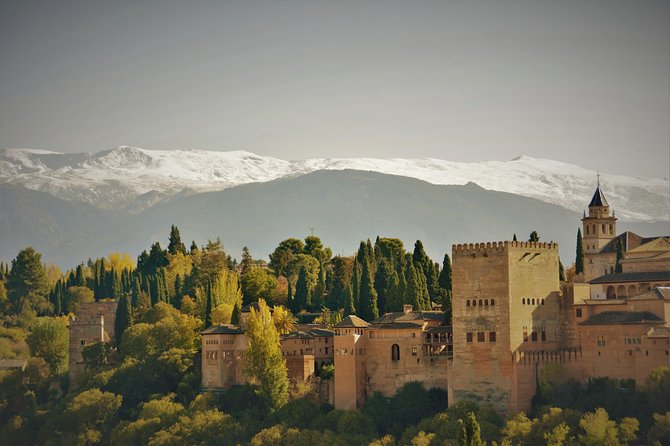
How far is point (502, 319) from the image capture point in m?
68.9

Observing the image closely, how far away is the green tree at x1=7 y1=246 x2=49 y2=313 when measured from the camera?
4611 inches

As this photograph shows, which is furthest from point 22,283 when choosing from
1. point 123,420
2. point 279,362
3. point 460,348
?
point 460,348

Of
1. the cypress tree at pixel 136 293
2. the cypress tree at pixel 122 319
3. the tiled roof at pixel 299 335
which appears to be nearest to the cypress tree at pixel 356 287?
the tiled roof at pixel 299 335

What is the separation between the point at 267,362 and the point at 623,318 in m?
20.8

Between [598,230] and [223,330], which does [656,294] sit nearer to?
[598,230]

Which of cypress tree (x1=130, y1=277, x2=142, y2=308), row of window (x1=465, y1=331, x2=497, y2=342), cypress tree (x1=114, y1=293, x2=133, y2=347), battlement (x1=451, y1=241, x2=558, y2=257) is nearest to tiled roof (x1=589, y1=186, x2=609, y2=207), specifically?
battlement (x1=451, y1=241, x2=558, y2=257)

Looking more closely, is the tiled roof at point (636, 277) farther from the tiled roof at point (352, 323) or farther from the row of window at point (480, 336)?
the tiled roof at point (352, 323)

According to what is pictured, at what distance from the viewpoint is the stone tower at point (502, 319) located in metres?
68.2

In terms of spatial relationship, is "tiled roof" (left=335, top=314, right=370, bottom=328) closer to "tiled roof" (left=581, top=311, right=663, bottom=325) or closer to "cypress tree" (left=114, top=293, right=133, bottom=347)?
"tiled roof" (left=581, top=311, right=663, bottom=325)

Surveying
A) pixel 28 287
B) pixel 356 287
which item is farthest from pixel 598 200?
pixel 28 287

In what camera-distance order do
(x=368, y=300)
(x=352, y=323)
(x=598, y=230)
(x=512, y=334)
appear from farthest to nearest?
1. (x=598, y=230)
2. (x=368, y=300)
3. (x=352, y=323)
4. (x=512, y=334)

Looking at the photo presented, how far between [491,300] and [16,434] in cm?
3778

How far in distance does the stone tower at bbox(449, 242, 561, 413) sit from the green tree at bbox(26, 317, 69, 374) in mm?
39111

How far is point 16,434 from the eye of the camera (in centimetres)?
9119
